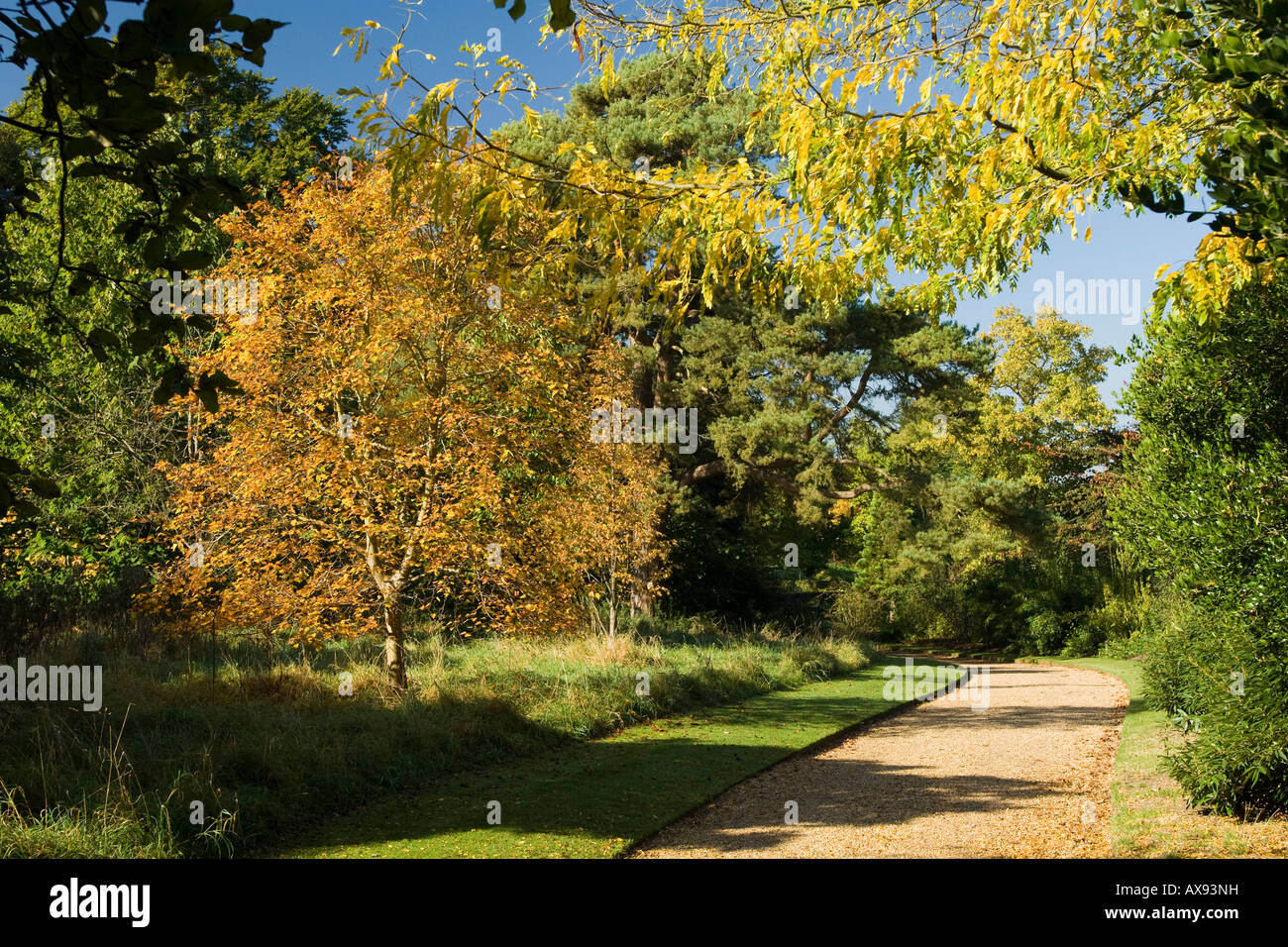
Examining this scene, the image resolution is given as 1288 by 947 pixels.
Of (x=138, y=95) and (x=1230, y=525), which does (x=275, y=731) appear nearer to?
(x=138, y=95)

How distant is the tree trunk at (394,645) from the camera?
10.6m

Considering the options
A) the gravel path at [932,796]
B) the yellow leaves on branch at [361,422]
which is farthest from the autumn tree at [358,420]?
the gravel path at [932,796]

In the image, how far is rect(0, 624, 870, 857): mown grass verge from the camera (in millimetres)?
6273

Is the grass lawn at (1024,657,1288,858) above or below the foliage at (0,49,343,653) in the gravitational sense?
below

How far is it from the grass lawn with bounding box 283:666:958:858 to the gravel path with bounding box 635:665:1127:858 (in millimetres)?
308

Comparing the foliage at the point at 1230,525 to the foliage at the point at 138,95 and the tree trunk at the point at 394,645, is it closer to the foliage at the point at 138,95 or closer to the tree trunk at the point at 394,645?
the foliage at the point at 138,95

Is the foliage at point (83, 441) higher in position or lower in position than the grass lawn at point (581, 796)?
higher

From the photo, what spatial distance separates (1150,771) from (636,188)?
24.7 ft

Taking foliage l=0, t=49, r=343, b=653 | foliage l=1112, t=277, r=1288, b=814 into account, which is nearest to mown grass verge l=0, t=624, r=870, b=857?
foliage l=0, t=49, r=343, b=653

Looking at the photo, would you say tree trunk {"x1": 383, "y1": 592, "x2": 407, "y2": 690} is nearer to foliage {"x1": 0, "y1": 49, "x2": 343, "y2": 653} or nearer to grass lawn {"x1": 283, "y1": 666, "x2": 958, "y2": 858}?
grass lawn {"x1": 283, "y1": 666, "x2": 958, "y2": 858}

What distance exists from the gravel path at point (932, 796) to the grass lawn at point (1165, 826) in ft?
0.63
